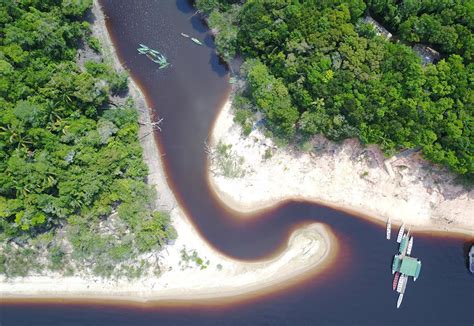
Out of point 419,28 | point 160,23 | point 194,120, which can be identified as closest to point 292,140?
point 194,120

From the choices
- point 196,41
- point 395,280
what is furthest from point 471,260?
point 196,41

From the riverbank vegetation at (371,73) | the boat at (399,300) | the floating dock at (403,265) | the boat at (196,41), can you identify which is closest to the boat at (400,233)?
the floating dock at (403,265)

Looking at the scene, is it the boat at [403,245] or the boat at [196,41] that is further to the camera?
the boat at [196,41]

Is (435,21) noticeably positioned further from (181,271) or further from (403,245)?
(181,271)

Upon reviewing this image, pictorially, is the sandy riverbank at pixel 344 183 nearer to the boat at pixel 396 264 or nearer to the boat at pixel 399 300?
the boat at pixel 396 264

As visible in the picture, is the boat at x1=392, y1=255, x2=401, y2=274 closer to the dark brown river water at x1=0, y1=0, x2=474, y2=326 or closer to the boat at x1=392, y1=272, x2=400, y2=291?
the boat at x1=392, y1=272, x2=400, y2=291
